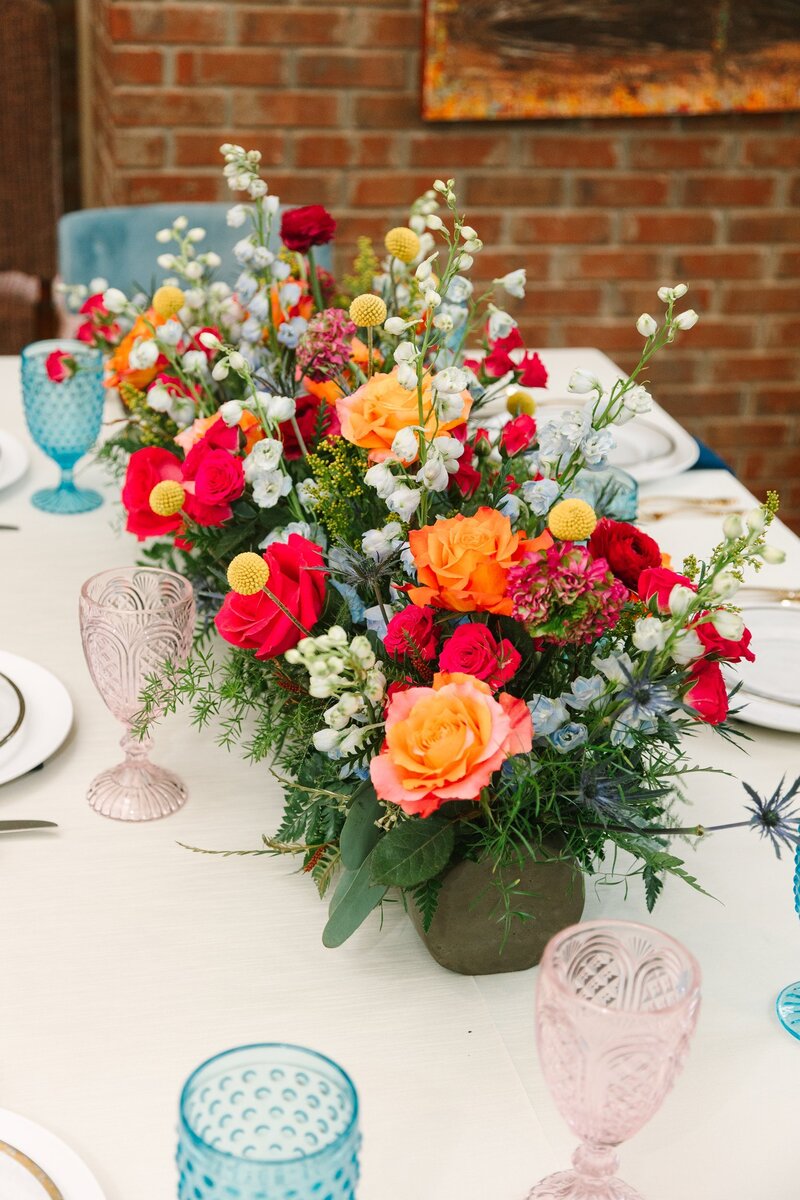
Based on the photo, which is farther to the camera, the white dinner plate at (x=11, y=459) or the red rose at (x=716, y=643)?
the white dinner plate at (x=11, y=459)

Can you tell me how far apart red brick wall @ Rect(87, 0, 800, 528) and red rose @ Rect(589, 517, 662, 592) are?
6.71ft

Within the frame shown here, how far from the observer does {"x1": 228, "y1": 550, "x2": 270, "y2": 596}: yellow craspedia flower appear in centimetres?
83

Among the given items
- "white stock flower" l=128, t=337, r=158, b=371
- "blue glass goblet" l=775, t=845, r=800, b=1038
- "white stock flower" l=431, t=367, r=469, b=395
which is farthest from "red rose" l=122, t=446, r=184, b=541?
"blue glass goblet" l=775, t=845, r=800, b=1038

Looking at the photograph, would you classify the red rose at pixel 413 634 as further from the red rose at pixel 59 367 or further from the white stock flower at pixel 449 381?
the red rose at pixel 59 367

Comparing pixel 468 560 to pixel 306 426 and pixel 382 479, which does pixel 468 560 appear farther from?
pixel 306 426

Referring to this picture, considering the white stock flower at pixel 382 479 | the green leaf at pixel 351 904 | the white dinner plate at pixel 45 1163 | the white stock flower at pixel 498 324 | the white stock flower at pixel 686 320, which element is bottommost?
the white dinner plate at pixel 45 1163

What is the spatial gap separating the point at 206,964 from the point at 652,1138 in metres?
0.30

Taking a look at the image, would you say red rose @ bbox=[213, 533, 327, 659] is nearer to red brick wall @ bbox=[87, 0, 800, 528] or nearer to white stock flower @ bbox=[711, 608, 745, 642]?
white stock flower @ bbox=[711, 608, 745, 642]

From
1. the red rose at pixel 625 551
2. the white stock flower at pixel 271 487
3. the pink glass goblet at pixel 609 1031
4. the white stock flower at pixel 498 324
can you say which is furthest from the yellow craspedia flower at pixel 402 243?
the pink glass goblet at pixel 609 1031

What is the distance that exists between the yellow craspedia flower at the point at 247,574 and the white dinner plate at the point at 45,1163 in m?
0.33

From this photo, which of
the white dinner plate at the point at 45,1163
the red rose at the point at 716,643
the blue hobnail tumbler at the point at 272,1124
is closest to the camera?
the blue hobnail tumbler at the point at 272,1124

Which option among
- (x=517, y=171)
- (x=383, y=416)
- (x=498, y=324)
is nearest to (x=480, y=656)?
(x=383, y=416)

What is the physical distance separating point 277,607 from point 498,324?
1.37 ft

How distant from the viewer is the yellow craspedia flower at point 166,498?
42.7 inches
